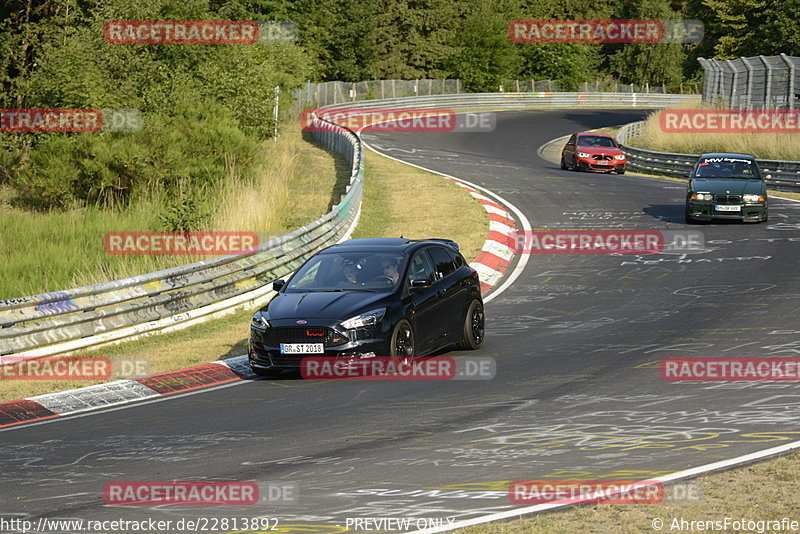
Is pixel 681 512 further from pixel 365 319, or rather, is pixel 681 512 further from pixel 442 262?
pixel 442 262

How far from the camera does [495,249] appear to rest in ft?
73.4

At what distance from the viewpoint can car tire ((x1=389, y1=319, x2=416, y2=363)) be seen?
40.3 feet

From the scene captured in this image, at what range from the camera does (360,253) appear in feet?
44.9

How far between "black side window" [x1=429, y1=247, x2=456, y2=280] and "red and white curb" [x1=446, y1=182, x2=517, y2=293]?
4.65 m

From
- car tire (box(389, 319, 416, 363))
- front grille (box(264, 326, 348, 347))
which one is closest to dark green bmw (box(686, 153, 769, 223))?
car tire (box(389, 319, 416, 363))

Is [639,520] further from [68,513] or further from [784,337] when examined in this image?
[784,337]

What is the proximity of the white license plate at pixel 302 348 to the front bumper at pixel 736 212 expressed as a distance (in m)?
15.2

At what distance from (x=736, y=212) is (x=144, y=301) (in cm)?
1488

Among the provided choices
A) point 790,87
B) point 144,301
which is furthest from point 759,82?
point 144,301

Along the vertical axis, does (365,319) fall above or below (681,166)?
below

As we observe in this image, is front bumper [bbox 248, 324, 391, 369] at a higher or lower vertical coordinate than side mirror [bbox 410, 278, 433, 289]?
lower

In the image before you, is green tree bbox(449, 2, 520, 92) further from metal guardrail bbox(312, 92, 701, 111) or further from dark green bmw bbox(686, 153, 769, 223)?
dark green bmw bbox(686, 153, 769, 223)

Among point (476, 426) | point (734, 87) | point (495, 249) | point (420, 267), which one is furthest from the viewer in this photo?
point (734, 87)

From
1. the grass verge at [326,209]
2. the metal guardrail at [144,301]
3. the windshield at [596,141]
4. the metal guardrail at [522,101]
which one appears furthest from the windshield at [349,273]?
the metal guardrail at [522,101]
